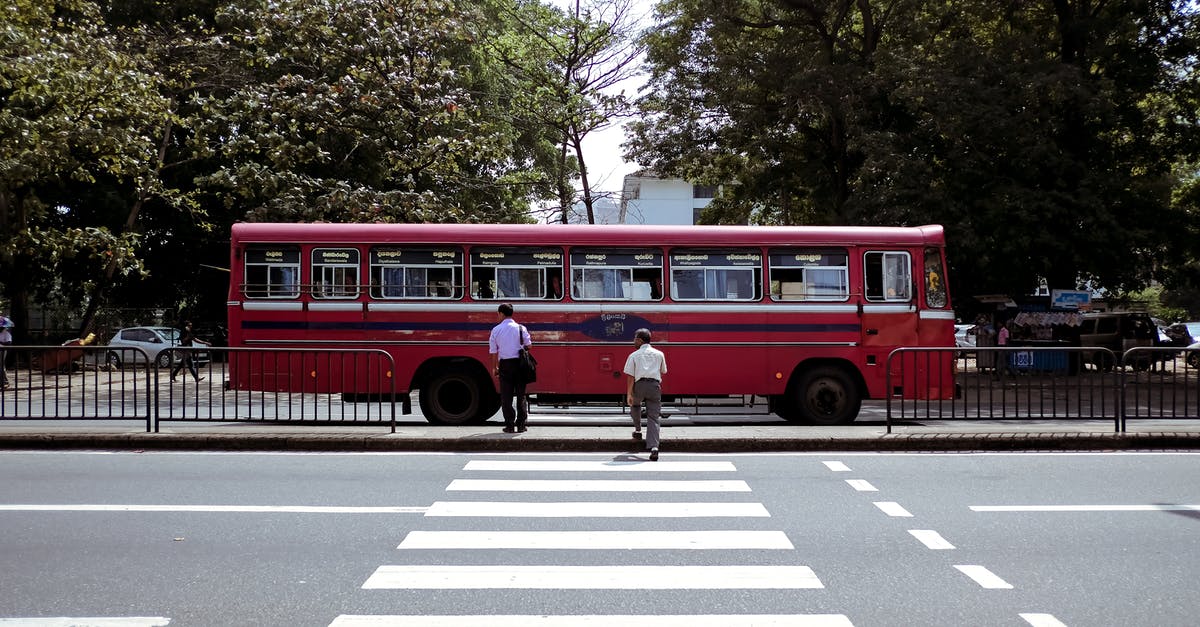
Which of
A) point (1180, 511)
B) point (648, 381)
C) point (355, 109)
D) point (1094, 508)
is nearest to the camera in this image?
point (1180, 511)

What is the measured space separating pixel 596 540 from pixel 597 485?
2434 millimetres

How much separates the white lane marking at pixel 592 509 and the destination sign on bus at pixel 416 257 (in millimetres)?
6954

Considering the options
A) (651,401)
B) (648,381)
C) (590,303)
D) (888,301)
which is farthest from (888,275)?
(651,401)

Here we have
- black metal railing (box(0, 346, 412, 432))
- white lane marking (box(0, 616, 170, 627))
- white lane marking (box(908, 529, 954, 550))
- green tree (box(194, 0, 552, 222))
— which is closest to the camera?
white lane marking (box(0, 616, 170, 627))

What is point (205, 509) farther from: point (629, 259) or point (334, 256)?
point (629, 259)

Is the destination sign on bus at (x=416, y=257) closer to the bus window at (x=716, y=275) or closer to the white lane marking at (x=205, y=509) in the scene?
the bus window at (x=716, y=275)

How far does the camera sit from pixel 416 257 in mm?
15195

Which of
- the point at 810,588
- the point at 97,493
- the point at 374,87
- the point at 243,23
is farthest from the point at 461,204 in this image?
the point at 810,588

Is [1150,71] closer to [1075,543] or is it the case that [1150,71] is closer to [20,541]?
[1075,543]

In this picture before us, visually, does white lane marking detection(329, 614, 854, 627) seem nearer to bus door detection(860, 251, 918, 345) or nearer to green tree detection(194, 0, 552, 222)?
bus door detection(860, 251, 918, 345)

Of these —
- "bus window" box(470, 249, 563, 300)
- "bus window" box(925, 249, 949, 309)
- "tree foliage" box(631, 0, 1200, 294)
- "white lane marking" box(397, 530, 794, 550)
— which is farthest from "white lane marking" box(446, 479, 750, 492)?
"tree foliage" box(631, 0, 1200, 294)

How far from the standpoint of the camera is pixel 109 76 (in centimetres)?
2230

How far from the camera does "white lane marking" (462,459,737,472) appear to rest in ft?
35.3

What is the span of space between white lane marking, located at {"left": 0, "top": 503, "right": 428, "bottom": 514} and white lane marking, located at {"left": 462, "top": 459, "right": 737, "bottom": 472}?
2439 millimetres
